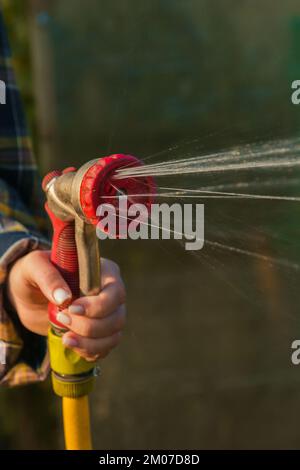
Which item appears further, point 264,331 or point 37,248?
point 264,331

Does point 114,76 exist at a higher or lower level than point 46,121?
higher

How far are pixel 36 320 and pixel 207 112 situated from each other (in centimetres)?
115

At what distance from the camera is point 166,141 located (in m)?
1.87

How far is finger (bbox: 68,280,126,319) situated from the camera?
2.43 ft

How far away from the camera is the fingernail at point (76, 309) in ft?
2.40

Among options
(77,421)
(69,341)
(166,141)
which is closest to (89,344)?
(69,341)

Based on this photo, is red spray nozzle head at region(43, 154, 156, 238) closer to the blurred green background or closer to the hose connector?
the hose connector

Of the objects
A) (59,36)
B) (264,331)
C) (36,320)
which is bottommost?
(264,331)

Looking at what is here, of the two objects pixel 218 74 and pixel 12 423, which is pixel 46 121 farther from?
pixel 12 423

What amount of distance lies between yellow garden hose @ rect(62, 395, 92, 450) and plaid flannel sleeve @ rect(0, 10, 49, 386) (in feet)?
0.50

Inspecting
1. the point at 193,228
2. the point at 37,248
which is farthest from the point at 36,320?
the point at 193,228

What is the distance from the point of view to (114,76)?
5.91 feet

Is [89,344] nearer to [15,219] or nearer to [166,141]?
[15,219]
